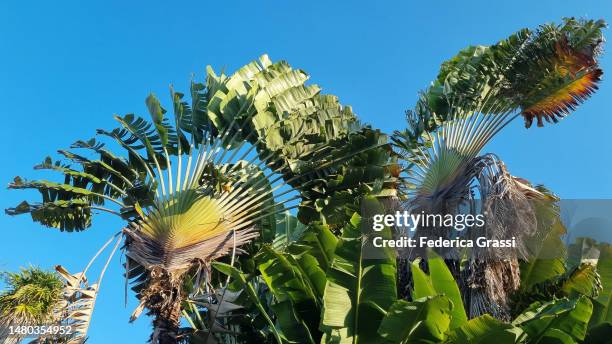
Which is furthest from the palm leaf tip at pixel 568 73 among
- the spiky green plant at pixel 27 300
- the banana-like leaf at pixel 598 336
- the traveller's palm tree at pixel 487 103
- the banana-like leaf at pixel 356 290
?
the spiky green plant at pixel 27 300

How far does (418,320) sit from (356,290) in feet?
3.18

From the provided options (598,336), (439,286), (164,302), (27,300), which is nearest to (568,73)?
(598,336)

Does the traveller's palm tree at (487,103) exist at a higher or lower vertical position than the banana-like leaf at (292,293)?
higher

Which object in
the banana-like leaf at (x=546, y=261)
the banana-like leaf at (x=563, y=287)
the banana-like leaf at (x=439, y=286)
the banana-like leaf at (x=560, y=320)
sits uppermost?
the banana-like leaf at (x=546, y=261)

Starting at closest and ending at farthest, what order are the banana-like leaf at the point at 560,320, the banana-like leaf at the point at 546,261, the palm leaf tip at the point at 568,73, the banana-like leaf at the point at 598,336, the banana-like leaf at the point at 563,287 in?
1. the banana-like leaf at the point at 560,320
2. the banana-like leaf at the point at 598,336
3. the banana-like leaf at the point at 563,287
4. the banana-like leaf at the point at 546,261
5. the palm leaf tip at the point at 568,73

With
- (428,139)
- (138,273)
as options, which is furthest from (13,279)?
(428,139)

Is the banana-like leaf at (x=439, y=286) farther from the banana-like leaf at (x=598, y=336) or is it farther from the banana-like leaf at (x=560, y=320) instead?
the banana-like leaf at (x=598, y=336)

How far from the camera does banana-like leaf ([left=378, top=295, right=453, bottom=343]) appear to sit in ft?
24.6

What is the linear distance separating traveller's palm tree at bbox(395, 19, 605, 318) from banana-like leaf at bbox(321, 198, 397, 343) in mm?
2362

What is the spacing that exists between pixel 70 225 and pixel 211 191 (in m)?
3.07

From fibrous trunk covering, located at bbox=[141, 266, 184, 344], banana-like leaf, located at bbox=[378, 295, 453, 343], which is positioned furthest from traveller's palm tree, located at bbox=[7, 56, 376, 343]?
banana-like leaf, located at bbox=[378, 295, 453, 343]

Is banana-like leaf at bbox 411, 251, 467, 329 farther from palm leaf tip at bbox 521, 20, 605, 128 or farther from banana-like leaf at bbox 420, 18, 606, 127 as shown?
palm leaf tip at bbox 521, 20, 605, 128

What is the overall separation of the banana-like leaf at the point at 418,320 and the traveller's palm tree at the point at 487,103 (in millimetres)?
2688

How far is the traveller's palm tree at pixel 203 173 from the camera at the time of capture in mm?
9812
